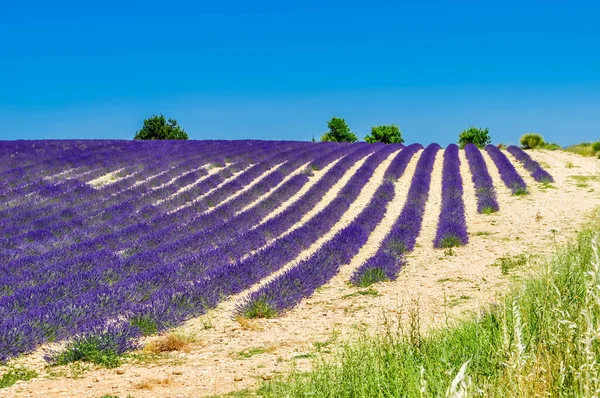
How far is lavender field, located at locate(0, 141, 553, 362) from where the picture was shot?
7.50 metres

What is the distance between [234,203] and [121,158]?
9.16m

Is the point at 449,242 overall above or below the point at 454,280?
above

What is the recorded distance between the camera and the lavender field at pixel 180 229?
750 cm

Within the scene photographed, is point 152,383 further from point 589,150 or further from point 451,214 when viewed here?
point 589,150

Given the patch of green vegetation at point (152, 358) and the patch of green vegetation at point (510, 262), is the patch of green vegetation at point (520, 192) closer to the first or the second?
the patch of green vegetation at point (510, 262)

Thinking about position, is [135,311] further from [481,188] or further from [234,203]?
[481,188]

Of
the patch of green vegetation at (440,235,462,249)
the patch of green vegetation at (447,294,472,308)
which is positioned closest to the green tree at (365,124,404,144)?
the patch of green vegetation at (440,235,462,249)

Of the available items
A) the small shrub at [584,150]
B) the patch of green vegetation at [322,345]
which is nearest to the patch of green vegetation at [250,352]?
the patch of green vegetation at [322,345]

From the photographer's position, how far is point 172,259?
1041cm

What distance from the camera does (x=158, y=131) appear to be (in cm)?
5697

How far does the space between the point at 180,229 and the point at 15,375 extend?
25.2 feet

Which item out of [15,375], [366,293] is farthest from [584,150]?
[15,375]

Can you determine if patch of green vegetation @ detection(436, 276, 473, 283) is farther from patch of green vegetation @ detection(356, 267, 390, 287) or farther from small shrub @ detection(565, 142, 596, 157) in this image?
small shrub @ detection(565, 142, 596, 157)

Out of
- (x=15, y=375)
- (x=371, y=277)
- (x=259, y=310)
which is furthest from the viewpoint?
(x=371, y=277)
